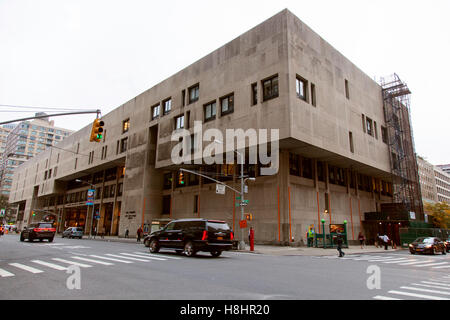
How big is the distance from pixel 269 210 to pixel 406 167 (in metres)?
31.2

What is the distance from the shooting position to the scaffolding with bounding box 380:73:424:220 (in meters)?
49.0

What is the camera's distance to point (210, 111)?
40125 millimetres

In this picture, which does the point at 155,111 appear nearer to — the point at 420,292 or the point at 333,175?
the point at 333,175

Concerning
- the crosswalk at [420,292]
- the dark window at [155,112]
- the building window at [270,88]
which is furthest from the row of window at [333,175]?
the crosswalk at [420,292]

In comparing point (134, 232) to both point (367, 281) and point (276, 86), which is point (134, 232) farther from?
point (367, 281)

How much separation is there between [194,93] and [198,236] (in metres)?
30.9

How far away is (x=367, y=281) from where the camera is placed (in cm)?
932

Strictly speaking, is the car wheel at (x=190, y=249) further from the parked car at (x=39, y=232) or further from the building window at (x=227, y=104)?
the building window at (x=227, y=104)

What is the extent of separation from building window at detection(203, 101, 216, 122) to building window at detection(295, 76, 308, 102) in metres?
11.3

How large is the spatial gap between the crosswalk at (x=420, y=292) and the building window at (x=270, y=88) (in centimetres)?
2568

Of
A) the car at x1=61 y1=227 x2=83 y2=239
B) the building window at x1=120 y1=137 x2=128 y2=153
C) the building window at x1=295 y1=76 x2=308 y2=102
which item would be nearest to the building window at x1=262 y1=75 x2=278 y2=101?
the building window at x1=295 y1=76 x2=308 y2=102

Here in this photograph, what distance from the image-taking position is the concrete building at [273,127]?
32.8m
